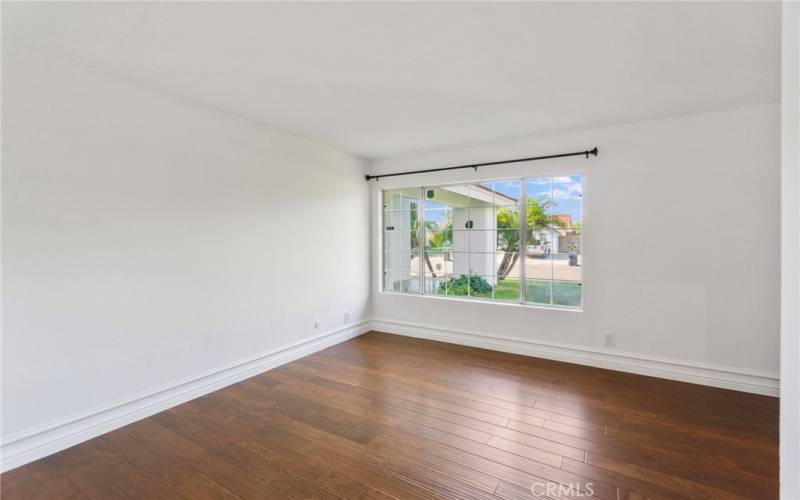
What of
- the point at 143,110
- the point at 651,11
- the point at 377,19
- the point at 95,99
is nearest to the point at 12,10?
the point at 95,99

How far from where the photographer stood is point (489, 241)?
4.39m

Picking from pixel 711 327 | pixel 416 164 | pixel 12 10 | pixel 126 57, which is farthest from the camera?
pixel 416 164

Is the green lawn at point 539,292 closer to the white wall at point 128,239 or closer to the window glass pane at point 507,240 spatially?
the window glass pane at point 507,240

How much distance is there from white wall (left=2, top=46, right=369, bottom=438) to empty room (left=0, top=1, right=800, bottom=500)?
0.02m

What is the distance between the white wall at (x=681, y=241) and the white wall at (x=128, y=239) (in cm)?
284

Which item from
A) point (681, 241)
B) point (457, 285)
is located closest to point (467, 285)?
point (457, 285)

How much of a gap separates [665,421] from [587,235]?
5.89ft

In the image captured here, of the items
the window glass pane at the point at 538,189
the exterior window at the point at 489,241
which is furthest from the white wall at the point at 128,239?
the window glass pane at the point at 538,189

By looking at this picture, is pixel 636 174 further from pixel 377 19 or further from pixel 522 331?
pixel 377 19

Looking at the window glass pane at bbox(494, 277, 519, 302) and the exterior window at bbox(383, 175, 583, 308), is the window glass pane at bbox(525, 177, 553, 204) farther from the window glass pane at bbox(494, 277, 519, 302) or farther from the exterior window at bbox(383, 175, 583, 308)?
the window glass pane at bbox(494, 277, 519, 302)

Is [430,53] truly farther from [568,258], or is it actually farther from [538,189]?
[568,258]

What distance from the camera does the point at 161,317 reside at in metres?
2.78

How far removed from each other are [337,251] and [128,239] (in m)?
2.30

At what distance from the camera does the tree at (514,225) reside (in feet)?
13.2
